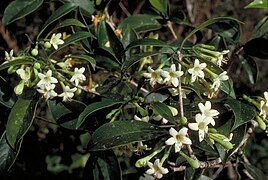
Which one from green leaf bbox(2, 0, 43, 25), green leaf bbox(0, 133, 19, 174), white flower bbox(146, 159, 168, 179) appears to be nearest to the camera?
white flower bbox(146, 159, 168, 179)

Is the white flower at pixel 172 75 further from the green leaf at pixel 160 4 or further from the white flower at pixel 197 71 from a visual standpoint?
the green leaf at pixel 160 4

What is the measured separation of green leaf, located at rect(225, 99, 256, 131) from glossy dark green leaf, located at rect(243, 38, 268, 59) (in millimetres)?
359

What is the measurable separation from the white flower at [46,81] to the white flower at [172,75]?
0.84 feet

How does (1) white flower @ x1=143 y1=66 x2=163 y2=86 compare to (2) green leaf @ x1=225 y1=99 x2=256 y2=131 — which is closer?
(2) green leaf @ x1=225 y1=99 x2=256 y2=131

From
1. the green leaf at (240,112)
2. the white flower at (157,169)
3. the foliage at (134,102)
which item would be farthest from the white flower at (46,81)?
the green leaf at (240,112)

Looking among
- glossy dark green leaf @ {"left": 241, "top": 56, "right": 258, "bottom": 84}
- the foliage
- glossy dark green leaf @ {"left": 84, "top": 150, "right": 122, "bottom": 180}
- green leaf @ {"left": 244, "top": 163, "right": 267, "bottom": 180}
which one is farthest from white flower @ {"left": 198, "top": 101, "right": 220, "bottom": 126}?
glossy dark green leaf @ {"left": 241, "top": 56, "right": 258, "bottom": 84}

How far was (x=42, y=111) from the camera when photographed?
2.31 meters

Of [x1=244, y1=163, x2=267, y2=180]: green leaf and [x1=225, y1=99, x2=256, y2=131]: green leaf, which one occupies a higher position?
[x1=225, y1=99, x2=256, y2=131]: green leaf

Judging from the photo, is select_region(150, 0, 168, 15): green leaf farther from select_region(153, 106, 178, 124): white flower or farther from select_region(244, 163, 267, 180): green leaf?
select_region(244, 163, 267, 180): green leaf

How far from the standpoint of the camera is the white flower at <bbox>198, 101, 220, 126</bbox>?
1.14 meters

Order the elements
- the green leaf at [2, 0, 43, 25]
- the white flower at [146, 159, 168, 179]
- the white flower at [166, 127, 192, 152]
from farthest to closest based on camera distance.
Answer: the green leaf at [2, 0, 43, 25] < the white flower at [146, 159, 168, 179] < the white flower at [166, 127, 192, 152]

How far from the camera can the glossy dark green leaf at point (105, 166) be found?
1.30 meters

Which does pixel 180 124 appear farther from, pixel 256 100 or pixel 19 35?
pixel 19 35

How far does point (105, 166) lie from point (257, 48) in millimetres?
567
